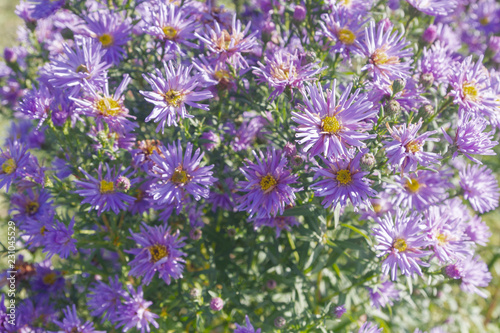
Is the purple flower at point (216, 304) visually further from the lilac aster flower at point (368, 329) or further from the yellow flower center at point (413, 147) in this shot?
the yellow flower center at point (413, 147)

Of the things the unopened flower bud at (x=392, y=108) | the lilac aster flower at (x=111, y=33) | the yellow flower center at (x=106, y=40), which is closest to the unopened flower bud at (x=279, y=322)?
the unopened flower bud at (x=392, y=108)

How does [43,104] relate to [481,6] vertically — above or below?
above

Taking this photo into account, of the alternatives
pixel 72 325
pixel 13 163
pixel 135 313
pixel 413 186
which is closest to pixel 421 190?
pixel 413 186

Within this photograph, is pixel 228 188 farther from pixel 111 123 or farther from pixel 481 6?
pixel 481 6

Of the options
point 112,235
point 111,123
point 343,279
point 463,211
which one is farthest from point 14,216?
point 463,211

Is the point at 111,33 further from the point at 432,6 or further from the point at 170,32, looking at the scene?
the point at 432,6

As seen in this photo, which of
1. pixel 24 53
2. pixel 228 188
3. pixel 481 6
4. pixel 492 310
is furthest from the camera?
pixel 481 6
